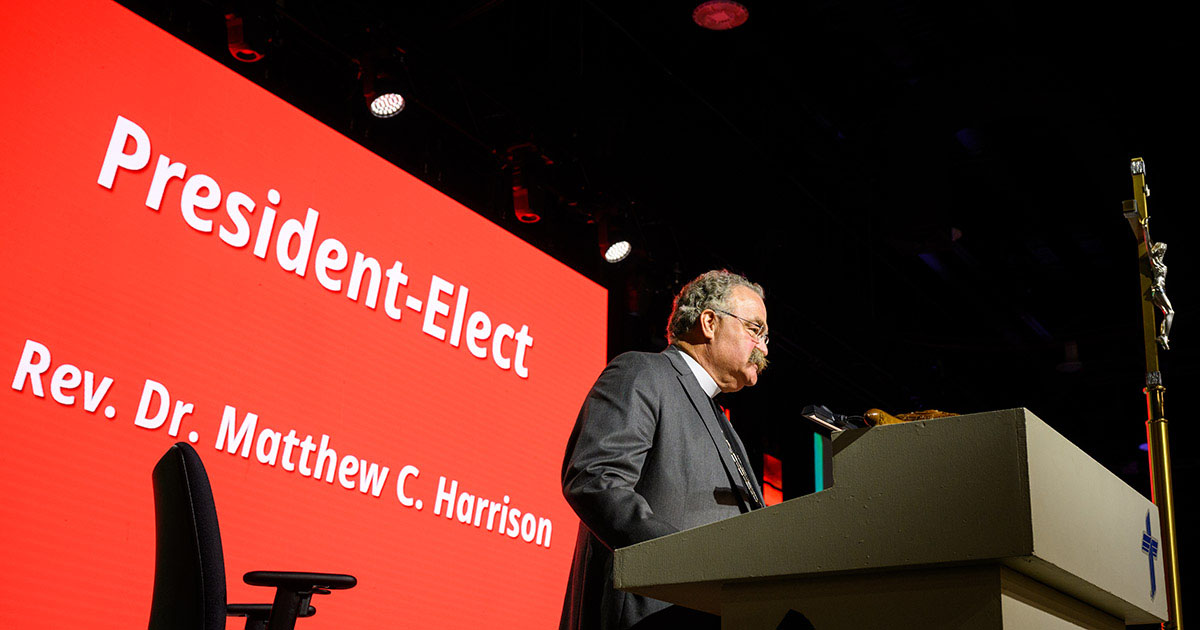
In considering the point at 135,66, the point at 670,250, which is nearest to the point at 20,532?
the point at 135,66

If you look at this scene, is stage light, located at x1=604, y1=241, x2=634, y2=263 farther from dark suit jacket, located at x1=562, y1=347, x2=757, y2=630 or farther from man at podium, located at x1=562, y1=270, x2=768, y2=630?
dark suit jacket, located at x1=562, y1=347, x2=757, y2=630

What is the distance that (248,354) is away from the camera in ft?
11.2

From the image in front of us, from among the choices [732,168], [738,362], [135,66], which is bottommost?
[738,362]

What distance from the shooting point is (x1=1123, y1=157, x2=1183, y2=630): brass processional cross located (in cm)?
189

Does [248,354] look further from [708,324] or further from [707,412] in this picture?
[707,412]

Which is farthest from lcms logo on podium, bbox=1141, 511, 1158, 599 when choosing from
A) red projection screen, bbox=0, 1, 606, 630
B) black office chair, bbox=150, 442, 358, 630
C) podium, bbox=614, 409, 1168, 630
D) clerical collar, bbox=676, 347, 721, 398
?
red projection screen, bbox=0, 1, 606, 630

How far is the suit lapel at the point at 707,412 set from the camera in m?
1.96

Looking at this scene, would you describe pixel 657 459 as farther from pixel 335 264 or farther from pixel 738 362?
pixel 335 264

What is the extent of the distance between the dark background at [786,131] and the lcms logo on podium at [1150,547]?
328 cm

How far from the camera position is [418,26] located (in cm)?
453

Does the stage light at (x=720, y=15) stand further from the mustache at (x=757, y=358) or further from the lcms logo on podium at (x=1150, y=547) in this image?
the lcms logo on podium at (x=1150, y=547)

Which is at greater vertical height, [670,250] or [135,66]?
[670,250]

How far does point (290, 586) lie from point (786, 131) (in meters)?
4.20

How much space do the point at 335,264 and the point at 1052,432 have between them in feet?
9.94
